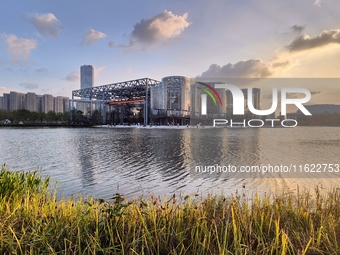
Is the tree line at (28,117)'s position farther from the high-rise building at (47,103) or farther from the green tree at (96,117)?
the high-rise building at (47,103)

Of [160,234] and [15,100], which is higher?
[15,100]

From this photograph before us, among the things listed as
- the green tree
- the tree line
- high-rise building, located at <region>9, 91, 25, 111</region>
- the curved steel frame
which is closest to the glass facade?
the curved steel frame

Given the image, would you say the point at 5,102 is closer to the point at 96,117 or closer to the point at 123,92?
the point at 96,117

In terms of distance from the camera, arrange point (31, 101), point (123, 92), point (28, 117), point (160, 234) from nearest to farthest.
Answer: point (160, 234), point (123, 92), point (28, 117), point (31, 101)

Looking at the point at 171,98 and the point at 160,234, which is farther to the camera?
the point at 171,98

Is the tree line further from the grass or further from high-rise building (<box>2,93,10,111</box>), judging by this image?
the grass

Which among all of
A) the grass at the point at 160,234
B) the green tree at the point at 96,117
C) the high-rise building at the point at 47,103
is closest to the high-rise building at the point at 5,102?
the high-rise building at the point at 47,103

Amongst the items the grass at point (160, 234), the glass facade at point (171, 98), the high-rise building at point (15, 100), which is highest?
the high-rise building at point (15, 100)

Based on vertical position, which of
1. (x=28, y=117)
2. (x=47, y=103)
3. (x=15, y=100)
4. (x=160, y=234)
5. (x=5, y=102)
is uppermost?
(x=15, y=100)

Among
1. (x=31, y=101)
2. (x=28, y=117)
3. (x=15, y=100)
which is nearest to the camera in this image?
(x=28, y=117)

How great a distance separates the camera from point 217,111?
62719mm

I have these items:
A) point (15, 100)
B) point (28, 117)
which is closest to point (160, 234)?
point (28, 117)

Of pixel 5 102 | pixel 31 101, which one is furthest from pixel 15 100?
pixel 31 101

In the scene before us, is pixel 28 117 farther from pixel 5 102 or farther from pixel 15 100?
pixel 5 102
